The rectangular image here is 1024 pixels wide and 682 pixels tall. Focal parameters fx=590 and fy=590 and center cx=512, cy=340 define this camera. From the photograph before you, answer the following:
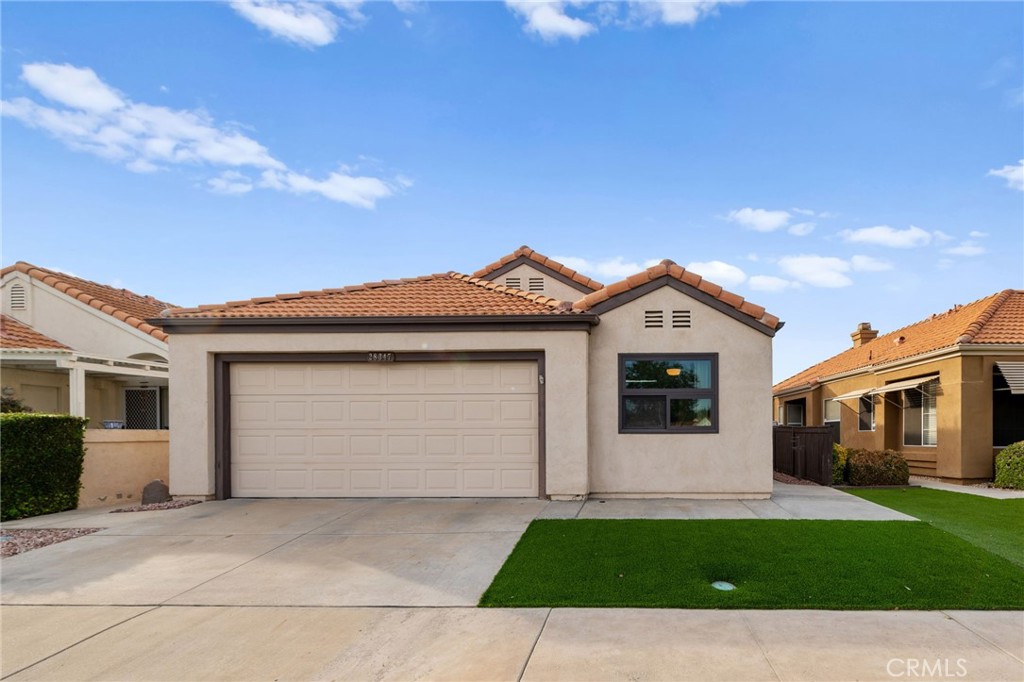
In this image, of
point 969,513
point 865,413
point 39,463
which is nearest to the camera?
point 969,513

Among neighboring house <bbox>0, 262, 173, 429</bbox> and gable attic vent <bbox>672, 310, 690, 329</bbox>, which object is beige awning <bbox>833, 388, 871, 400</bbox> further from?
neighboring house <bbox>0, 262, 173, 429</bbox>

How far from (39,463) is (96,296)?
883 centimetres

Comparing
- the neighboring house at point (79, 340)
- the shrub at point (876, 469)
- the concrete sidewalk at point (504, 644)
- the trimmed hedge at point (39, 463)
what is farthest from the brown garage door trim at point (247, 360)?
the shrub at point (876, 469)

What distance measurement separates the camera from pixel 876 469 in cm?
1343

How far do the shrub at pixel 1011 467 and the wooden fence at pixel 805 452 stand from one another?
392 centimetres

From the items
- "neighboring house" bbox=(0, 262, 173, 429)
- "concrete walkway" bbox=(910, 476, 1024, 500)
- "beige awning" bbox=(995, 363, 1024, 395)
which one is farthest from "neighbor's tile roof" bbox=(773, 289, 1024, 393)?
"neighboring house" bbox=(0, 262, 173, 429)

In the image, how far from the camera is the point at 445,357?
11055 millimetres

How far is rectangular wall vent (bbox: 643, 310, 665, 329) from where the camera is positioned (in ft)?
35.8

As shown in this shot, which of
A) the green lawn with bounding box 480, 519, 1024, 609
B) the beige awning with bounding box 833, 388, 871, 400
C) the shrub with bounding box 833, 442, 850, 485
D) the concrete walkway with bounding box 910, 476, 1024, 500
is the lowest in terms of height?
the concrete walkway with bounding box 910, 476, 1024, 500

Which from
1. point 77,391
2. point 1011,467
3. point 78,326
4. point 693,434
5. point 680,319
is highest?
point 78,326

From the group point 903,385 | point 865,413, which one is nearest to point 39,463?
point 903,385

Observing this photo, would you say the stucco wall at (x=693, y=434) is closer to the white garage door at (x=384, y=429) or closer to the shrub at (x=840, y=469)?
the white garage door at (x=384, y=429)

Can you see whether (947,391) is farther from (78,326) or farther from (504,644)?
(78,326)

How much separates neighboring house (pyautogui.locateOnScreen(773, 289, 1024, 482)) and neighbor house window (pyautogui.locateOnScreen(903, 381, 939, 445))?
0.09ft
